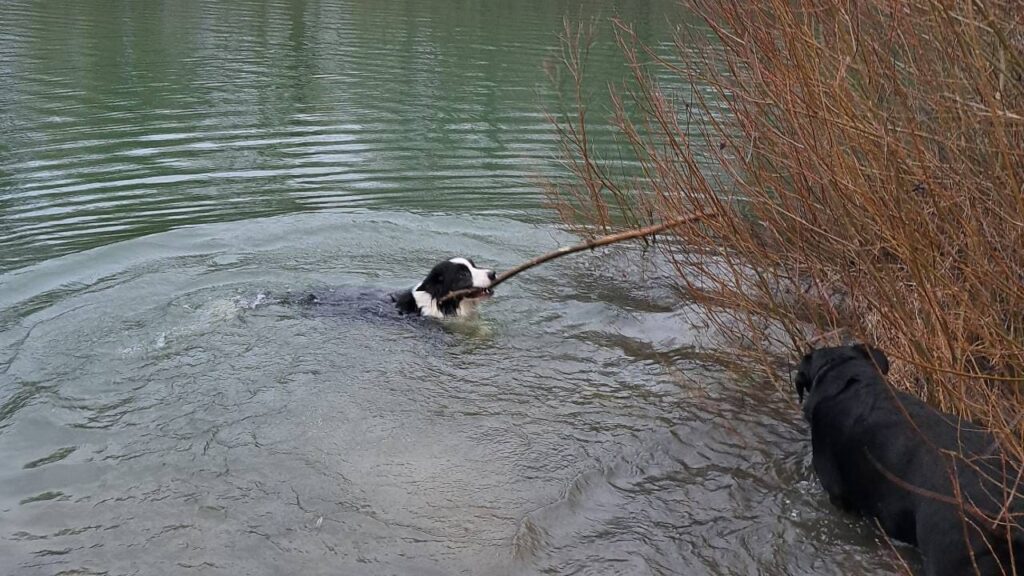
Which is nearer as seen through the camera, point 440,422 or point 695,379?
point 440,422

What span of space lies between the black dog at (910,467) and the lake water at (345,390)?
1.17ft

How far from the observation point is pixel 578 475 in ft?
20.8

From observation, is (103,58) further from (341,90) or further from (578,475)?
(578,475)

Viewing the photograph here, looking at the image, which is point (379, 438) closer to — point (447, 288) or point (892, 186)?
point (447, 288)

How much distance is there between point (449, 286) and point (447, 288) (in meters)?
0.03

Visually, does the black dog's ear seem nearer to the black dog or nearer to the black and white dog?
the black dog

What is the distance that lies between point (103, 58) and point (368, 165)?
10640 millimetres

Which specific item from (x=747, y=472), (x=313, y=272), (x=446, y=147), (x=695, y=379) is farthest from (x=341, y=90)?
(x=747, y=472)

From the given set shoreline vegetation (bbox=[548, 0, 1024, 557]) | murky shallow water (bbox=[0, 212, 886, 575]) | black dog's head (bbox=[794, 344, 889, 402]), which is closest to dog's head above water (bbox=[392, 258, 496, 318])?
murky shallow water (bbox=[0, 212, 886, 575])

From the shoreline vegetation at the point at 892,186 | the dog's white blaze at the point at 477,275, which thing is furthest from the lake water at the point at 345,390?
the shoreline vegetation at the point at 892,186

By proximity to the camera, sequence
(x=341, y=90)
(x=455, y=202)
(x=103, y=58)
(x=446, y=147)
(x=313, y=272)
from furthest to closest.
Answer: (x=103, y=58), (x=341, y=90), (x=446, y=147), (x=455, y=202), (x=313, y=272)

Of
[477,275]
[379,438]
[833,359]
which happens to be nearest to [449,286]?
[477,275]

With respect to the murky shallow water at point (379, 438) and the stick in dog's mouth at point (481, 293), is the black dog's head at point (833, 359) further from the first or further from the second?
the stick in dog's mouth at point (481, 293)

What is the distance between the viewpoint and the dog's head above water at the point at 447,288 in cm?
879
